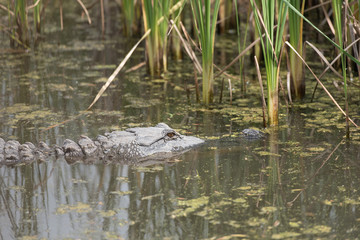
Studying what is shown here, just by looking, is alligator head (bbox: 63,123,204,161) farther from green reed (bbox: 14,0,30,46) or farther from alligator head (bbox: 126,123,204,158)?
green reed (bbox: 14,0,30,46)

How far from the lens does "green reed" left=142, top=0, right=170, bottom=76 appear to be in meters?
5.57

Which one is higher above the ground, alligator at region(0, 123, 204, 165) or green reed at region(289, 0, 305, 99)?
green reed at region(289, 0, 305, 99)

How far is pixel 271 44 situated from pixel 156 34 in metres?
1.86

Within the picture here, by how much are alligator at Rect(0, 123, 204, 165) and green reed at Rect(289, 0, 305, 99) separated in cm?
119

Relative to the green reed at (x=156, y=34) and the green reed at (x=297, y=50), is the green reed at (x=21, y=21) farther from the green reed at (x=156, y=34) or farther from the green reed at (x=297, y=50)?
the green reed at (x=297, y=50)

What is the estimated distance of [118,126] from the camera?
487 centimetres

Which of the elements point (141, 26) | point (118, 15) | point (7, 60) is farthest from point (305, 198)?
point (118, 15)

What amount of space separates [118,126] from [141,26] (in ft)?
11.3

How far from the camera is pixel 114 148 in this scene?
14.3ft

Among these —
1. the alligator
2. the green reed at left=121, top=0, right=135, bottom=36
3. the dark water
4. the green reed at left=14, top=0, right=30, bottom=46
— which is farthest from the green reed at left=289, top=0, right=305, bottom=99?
the green reed at left=14, top=0, right=30, bottom=46

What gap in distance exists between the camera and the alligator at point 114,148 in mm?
4262

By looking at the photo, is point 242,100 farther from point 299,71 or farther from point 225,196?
point 225,196

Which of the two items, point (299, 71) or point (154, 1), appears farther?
point (154, 1)

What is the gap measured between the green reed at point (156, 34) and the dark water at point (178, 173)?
163 millimetres
